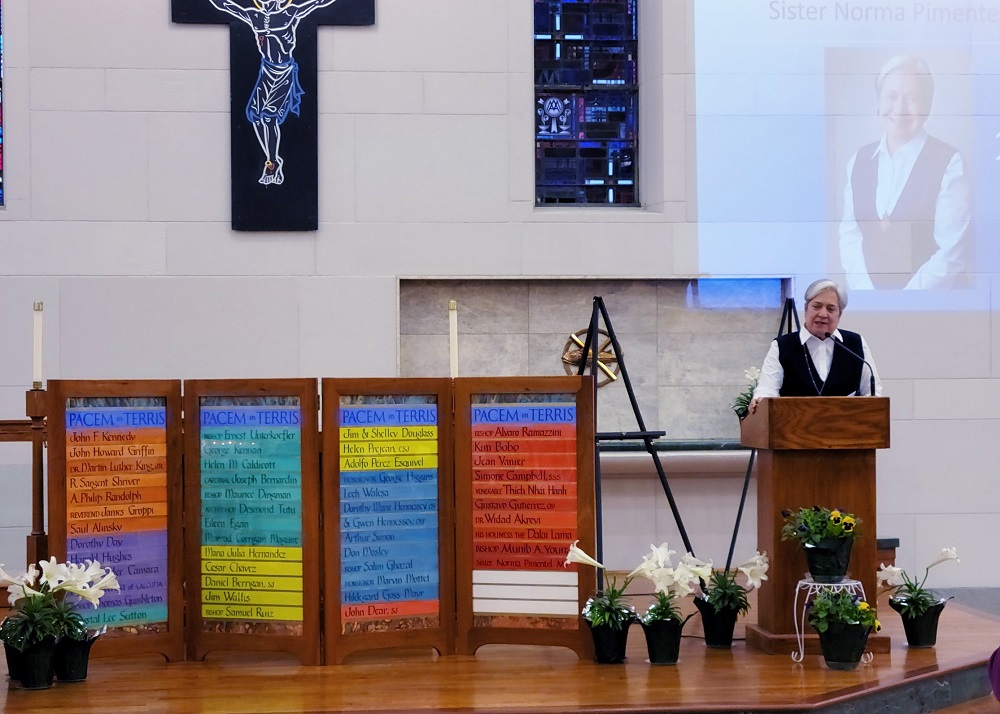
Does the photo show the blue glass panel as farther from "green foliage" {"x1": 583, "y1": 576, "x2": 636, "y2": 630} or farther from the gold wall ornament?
"green foliage" {"x1": 583, "y1": 576, "x2": 636, "y2": 630}

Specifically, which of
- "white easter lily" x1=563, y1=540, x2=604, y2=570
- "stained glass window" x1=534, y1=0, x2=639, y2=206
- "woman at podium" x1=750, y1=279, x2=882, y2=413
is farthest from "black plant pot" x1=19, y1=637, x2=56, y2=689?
"stained glass window" x1=534, y1=0, x2=639, y2=206

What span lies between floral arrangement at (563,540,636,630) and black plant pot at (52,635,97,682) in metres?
1.78

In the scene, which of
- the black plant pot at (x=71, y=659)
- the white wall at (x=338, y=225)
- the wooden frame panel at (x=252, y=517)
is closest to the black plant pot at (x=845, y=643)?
the wooden frame panel at (x=252, y=517)

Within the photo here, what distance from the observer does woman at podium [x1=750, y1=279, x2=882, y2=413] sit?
4992 millimetres

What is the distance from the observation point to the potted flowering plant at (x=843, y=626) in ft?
14.3

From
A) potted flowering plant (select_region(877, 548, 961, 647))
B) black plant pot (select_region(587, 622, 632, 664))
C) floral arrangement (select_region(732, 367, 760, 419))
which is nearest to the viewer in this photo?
black plant pot (select_region(587, 622, 632, 664))

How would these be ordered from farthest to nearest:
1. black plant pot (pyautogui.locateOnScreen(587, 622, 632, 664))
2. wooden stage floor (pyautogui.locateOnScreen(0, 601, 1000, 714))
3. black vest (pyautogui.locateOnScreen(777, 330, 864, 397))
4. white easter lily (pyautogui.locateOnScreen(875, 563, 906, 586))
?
1. black vest (pyautogui.locateOnScreen(777, 330, 864, 397))
2. white easter lily (pyautogui.locateOnScreen(875, 563, 906, 586))
3. black plant pot (pyautogui.locateOnScreen(587, 622, 632, 664))
4. wooden stage floor (pyautogui.locateOnScreen(0, 601, 1000, 714))

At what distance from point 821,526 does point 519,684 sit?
124cm

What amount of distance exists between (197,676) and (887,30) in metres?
5.24

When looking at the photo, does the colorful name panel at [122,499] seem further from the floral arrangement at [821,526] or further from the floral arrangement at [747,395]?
the floral arrangement at [747,395]

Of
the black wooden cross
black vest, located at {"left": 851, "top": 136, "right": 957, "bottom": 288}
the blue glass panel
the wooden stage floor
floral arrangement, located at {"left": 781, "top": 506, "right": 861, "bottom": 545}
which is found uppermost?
the black wooden cross

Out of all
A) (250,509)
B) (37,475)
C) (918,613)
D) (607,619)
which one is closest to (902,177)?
(918,613)

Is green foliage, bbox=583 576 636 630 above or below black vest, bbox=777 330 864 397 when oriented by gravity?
below

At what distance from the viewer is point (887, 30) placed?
7066mm
